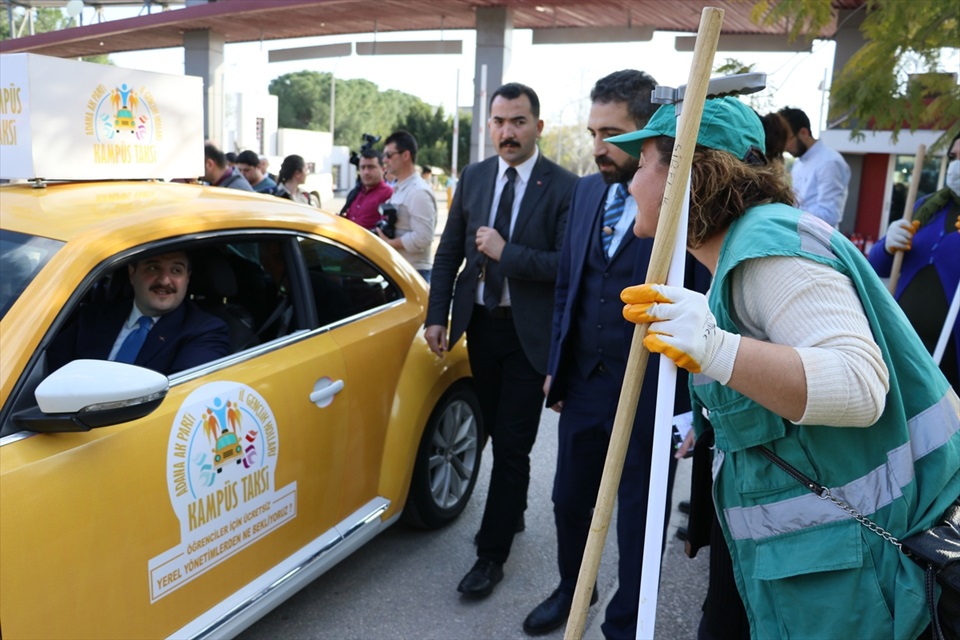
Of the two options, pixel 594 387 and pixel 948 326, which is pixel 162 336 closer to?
pixel 594 387

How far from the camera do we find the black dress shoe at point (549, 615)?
10.1 ft

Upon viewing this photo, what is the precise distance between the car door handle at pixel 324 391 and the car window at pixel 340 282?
0.30m

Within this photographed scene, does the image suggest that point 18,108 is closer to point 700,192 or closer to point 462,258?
point 462,258

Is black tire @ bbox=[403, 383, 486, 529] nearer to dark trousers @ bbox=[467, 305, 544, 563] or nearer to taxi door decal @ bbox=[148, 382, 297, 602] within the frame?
dark trousers @ bbox=[467, 305, 544, 563]

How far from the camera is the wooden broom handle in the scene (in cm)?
139

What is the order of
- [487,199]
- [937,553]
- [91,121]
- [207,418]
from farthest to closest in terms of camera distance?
[487,199] < [91,121] < [207,418] < [937,553]

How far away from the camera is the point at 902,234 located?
3.97 metres

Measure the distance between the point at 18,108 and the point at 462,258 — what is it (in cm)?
182

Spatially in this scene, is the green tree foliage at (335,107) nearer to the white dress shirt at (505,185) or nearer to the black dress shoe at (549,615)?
the white dress shirt at (505,185)

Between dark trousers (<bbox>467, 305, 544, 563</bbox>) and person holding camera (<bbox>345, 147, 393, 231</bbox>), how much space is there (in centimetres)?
326

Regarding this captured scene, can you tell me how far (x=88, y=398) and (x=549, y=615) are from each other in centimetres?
194

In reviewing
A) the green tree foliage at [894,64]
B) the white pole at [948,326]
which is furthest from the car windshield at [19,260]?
the green tree foliage at [894,64]

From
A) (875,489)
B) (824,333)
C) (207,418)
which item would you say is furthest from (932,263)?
(207,418)

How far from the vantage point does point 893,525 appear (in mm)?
1582
